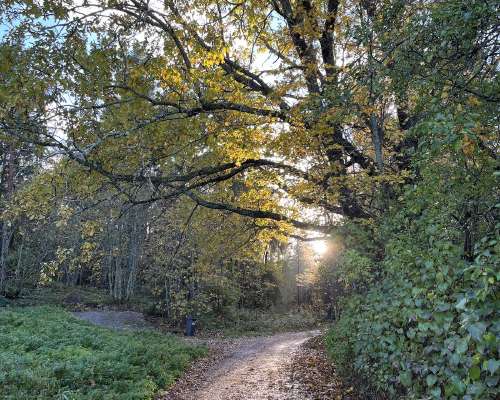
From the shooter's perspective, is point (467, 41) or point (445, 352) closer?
point (445, 352)

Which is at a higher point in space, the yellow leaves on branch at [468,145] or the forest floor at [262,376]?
the yellow leaves on branch at [468,145]

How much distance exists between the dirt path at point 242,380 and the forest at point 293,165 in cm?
8

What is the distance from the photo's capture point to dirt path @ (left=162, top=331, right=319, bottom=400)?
784 cm

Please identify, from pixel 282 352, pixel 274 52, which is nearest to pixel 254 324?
pixel 282 352

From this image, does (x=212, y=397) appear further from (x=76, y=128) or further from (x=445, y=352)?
(x=445, y=352)

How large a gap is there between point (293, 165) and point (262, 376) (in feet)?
16.7

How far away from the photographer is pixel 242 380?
9219 millimetres

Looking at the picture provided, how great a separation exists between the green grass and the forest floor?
55 cm

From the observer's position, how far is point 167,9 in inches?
299

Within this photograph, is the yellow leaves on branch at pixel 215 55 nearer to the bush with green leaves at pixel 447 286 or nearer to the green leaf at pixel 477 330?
the bush with green leaves at pixel 447 286

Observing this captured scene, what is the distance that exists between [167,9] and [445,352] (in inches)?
288

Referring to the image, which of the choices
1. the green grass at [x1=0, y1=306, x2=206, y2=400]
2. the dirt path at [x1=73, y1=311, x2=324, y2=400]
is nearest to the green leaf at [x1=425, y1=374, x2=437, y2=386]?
the dirt path at [x1=73, y1=311, x2=324, y2=400]

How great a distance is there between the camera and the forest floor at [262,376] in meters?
7.65

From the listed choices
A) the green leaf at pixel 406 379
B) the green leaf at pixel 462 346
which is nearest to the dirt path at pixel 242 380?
the green leaf at pixel 406 379
